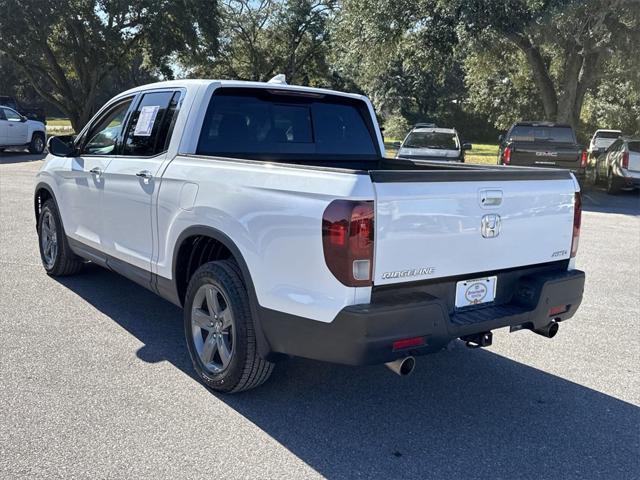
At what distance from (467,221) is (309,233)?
0.90 meters

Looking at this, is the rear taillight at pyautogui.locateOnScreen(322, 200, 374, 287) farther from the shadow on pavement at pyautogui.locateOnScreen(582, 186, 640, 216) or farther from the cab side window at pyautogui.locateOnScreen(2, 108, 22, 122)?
the cab side window at pyautogui.locateOnScreen(2, 108, 22, 122)

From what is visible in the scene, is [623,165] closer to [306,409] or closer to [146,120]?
[146,120]

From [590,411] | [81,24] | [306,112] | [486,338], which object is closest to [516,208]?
[486,338]

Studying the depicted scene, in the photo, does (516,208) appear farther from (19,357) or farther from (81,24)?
(81,24)

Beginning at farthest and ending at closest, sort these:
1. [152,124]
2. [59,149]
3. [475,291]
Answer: [59,149], [152,124], [475,291]

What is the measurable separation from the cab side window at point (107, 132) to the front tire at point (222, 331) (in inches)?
74.2

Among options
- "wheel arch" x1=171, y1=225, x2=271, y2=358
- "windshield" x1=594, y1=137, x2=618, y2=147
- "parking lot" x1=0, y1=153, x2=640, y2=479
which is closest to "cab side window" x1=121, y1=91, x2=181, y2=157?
"wheel arch" x1=171, y1=225, x2=271, y2=358

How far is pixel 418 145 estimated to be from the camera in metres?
16.0

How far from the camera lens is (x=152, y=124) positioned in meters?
4.69

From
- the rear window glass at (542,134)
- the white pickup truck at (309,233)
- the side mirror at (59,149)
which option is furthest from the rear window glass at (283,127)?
the rear window glass at (542,134)

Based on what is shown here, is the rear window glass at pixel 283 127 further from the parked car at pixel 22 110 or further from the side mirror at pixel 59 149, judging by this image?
the parked car at pixel 22 110

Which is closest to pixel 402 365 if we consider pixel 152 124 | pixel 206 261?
pixel 206 261

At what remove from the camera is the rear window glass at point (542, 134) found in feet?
51.1

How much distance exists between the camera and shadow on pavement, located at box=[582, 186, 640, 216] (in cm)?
1365
